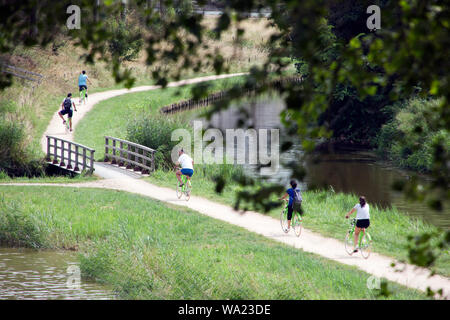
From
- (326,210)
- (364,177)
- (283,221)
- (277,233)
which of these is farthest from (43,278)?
(364,177)

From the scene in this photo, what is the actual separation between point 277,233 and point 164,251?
4078 millimetres

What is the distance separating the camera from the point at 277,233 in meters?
18.0

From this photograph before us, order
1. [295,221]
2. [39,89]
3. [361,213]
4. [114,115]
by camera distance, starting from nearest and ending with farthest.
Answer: [361,213]
[295,221]
[114,115]
[39,89]

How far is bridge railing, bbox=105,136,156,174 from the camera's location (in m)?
27.3

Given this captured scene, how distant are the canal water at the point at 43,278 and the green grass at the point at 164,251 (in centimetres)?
35

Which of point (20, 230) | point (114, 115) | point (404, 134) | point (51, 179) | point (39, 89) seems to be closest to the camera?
point (20, 230)

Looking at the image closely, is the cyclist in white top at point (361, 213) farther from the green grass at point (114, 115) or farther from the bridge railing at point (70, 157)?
the green grass at point (114, 115)

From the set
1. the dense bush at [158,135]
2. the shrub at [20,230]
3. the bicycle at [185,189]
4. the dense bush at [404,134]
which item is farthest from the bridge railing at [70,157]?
the dense bush at [404,134]

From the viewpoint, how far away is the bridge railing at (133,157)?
27.3 m

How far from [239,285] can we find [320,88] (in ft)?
24.4

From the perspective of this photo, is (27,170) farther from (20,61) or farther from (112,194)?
(20,61)

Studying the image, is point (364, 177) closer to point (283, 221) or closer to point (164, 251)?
point (283, 221)

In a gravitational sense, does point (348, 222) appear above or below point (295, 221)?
below
